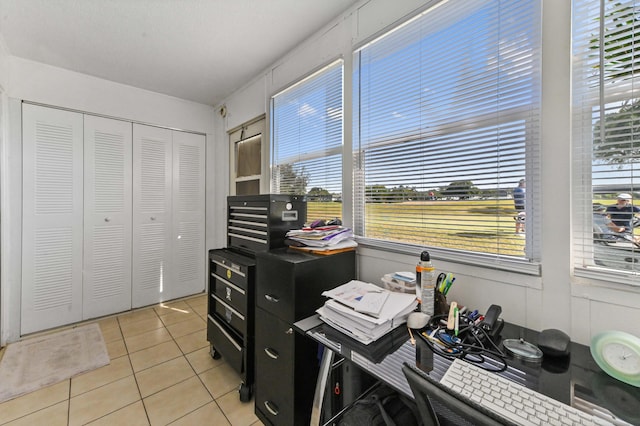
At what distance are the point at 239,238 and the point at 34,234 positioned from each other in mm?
2215

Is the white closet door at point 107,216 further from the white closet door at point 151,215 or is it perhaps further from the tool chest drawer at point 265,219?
the tool chest drawer at point 265,219

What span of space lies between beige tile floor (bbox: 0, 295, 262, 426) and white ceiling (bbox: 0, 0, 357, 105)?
107 inches

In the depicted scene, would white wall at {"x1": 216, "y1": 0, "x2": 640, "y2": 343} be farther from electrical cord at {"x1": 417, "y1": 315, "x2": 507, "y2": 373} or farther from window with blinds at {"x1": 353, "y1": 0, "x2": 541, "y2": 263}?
electrical cord at {"x1": 417, "y1": 315, "x2": 507, "y2": 373}

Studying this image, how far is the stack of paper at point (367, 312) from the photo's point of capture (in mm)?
1051

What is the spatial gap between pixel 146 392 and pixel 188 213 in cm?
222

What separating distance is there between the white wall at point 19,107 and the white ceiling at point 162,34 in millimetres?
111

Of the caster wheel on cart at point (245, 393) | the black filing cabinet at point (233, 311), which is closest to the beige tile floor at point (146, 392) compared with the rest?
the caster wheel on cart at point (245, 393)

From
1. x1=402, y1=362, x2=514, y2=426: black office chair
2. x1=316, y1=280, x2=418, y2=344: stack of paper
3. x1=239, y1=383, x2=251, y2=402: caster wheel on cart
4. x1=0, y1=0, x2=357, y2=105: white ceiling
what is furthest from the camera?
x1=0, y1=0, x2=357, y2=105: white ceiling

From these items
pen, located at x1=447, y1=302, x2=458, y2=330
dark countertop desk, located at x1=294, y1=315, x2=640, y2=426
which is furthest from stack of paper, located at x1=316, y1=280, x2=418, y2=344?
pen, located at x1=447, y1=302, x2=458, y2=330

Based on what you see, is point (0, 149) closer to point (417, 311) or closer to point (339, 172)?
point (339, 172)

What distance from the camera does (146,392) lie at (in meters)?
1.87

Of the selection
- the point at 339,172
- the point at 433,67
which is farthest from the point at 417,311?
the point at 433,67

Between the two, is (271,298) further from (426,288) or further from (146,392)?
(146,392)

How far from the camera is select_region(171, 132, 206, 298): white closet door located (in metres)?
3.51
